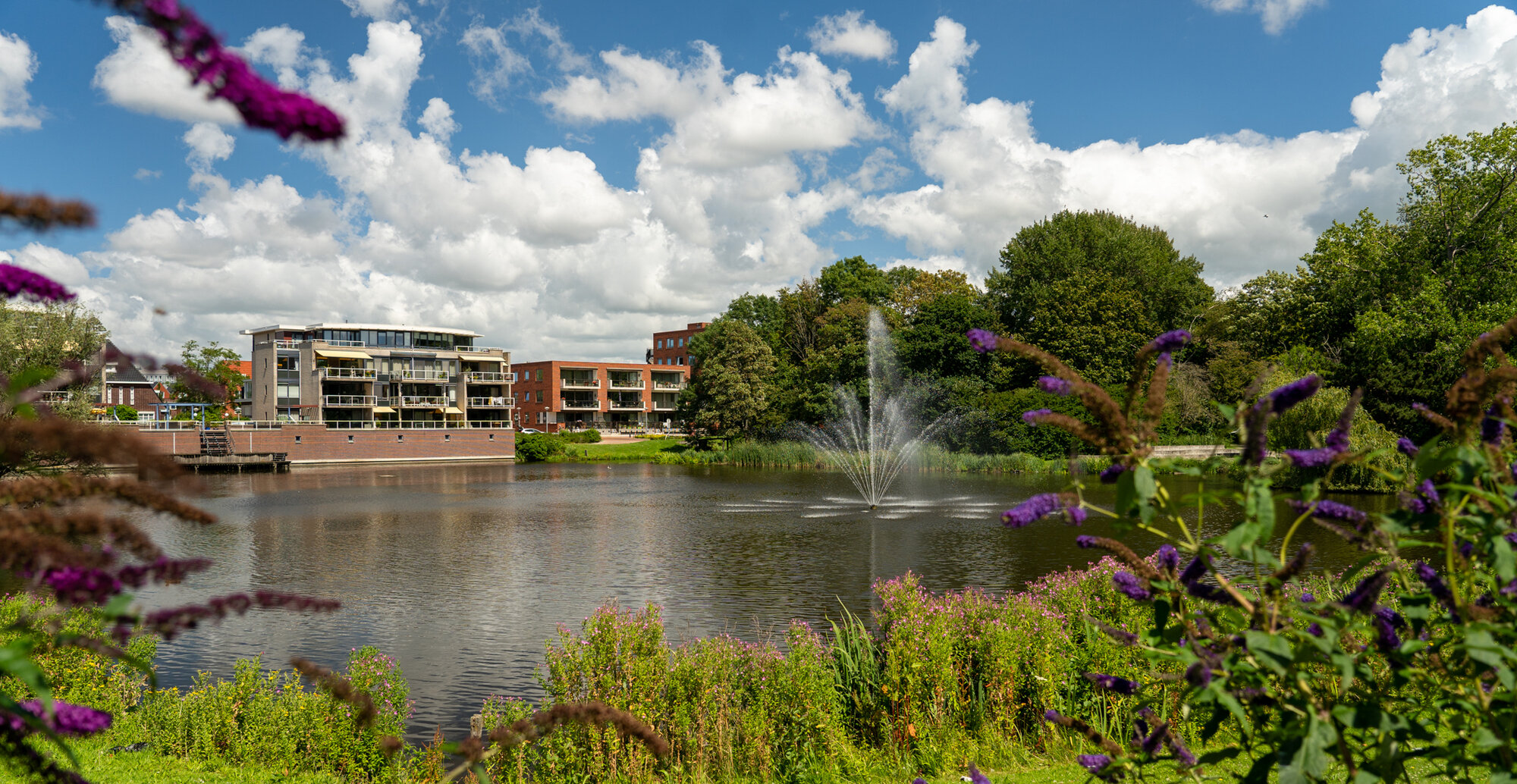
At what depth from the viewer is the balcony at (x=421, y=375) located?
273 feet

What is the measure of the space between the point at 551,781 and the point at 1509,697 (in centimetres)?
681

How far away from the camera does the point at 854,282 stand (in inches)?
3145

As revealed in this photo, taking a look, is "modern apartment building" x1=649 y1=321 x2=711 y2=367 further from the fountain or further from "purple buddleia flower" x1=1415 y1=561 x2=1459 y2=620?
"purple buddleia flower" x1=1415 y1=561 x2=1459 y2=620

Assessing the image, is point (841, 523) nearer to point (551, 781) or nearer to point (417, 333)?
point (551, 781)

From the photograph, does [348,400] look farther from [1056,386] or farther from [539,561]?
[1056,386]

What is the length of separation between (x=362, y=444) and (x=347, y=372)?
36.1 ft

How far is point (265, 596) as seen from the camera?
5.92 ft

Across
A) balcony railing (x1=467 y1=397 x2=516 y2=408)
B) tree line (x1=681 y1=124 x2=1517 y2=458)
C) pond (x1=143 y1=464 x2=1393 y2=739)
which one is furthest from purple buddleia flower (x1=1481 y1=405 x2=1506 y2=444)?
balcony railing (x1=467 y1=397 x2=516 y2=408)

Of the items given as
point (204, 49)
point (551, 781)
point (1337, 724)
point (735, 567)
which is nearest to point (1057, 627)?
point (551, 781)

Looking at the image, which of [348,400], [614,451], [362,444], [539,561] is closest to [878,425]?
[614,451]

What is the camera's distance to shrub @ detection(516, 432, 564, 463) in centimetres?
7431

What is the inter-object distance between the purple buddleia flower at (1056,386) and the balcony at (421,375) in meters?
86.2

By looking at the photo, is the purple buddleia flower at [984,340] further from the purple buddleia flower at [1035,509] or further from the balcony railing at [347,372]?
the balcony railing at [347,372]

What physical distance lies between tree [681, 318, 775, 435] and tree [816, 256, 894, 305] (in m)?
8.89
